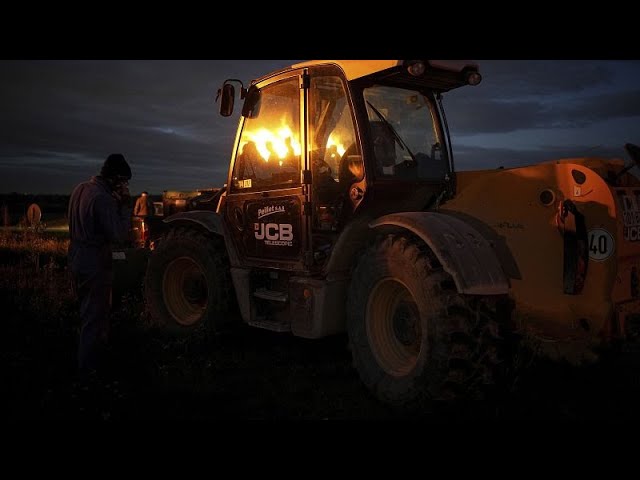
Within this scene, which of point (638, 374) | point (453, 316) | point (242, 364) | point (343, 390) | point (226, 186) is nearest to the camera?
point (453, 316)

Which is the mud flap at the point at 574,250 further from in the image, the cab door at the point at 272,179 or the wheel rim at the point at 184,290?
the wheel rim at the point at 184,290

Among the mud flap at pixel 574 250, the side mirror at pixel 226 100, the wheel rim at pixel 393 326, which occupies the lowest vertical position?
the wheel rim at pixel 393 326

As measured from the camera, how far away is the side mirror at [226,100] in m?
5.28

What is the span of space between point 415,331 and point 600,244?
1490 mm

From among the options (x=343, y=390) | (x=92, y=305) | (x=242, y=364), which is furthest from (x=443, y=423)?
(x=92, y=305)

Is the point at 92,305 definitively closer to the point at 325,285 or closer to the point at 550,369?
the point at 325,285

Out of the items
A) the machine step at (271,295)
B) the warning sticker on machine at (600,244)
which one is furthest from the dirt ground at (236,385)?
the warning sticker on machine at (600,244)

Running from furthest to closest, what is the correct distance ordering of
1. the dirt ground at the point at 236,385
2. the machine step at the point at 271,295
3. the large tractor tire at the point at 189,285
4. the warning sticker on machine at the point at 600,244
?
1. the large tractor tire at the point at 189,285
2. the machine step at the point at 271,295
3. the dirt ground at the point at 236,385
4. the warning sticker on machine at the point at 600,244

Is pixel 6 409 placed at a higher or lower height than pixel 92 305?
lower

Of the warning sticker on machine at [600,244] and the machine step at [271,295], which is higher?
the warning sticker on machine at [600,244]

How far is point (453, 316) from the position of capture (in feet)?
11.7

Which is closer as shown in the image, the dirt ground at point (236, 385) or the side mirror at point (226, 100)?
the dirt ground at point (236, 385)

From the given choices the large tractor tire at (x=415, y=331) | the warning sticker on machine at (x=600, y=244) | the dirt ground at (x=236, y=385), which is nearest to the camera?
the large tractor tire at (x=415, y=331)

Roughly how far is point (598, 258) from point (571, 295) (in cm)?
33
